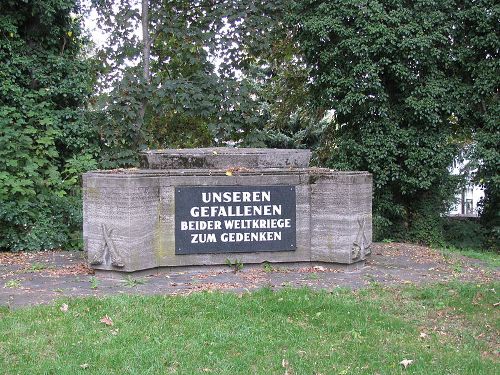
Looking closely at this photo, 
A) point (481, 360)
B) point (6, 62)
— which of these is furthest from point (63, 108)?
point (481, 360)

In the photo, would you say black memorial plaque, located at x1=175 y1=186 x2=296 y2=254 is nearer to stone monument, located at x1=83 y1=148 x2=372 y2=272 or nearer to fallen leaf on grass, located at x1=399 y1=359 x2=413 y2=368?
stone monument, located at x1=83 y1=148 x2=372 y2=272

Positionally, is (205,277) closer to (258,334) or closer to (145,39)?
(258,334)

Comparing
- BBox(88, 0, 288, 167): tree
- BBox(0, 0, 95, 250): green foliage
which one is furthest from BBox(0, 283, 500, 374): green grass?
BBox(88, 0, 288, 167): tree

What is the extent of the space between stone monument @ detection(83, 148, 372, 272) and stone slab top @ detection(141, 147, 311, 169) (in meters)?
0.01

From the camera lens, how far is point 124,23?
46.5 feet

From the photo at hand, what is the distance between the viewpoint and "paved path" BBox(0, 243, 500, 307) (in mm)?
6625

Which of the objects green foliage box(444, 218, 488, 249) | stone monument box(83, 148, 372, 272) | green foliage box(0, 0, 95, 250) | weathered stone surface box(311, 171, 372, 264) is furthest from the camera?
green foliage box(444, 218, 488, 249)

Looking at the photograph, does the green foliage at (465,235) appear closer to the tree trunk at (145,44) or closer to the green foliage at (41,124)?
the tree trunk at (145,44)

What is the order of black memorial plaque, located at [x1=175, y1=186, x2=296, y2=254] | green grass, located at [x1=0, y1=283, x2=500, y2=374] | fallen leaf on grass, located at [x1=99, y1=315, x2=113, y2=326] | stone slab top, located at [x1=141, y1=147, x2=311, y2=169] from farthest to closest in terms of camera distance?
stone slab top, located at [x1=141, y1=147, x2=311, y2=169], black memorial plaque, located at [x1=175, y1=186, x2=296, y2=254], fallen leaf on grass, located at [x1=99, y1=315, x2=113, y2=326], green grass, located at [x1=0, y1=283, x2=500, y2=374]

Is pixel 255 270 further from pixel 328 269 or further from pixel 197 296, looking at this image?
pixel 197 296

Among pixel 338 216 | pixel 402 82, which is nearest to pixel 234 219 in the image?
pixel 338 216

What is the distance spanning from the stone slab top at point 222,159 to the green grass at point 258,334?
2444 millimetres

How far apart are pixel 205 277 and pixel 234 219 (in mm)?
888

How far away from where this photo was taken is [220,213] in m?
7.80
